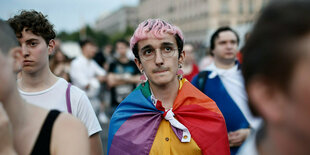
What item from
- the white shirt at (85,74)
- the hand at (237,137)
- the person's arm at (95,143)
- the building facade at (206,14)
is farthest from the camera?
the building facade at (206,14)

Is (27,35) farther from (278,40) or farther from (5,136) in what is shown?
(278,40)

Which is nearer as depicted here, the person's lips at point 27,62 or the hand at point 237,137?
the person's lips at point 27,62

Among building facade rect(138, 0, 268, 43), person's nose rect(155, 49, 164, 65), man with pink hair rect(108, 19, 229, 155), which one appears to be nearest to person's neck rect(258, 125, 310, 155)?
man with pink hair rect(108, 19, 229, 155)

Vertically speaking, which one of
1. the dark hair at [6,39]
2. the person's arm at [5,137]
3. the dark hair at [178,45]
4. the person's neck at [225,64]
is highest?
the dark hair at [6,39]

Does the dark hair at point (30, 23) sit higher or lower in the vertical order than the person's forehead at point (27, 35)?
higher

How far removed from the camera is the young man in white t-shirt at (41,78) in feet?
7.95

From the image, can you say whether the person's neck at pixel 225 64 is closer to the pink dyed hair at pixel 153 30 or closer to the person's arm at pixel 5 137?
the pink dyed hair at pixel 153 30

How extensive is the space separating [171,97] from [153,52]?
0.43m

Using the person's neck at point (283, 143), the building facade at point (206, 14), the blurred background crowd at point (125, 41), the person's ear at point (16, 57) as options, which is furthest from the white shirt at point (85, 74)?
the building facade at point (206, 14)

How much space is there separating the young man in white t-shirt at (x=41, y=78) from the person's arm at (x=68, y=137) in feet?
2.44

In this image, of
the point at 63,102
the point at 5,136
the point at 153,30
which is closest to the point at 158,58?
the point at 153,30

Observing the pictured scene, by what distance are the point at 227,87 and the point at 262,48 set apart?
293 centimetres

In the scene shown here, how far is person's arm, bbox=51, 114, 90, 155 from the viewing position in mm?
1524

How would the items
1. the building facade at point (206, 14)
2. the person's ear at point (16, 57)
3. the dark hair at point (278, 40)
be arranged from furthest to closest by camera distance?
the building facade at point (206, 14) → the person's ear at point (16, 57) → the dark hair at point (278, 40)
